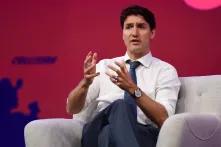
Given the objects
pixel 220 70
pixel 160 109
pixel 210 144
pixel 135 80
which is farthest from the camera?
pixel 220 70

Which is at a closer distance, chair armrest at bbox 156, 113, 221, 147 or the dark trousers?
chair armrest at bbox 156, 113, 221, 147

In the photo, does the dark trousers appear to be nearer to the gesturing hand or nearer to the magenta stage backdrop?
the gesturing hand

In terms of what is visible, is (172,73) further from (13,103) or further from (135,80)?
(13,103)

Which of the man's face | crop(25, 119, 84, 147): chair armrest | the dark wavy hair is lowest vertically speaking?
crop(25, 119, 84, 147): chair armrest

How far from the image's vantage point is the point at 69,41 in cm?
321

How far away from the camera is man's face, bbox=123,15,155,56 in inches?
102

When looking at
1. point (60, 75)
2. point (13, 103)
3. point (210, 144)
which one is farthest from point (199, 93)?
point (13, 103)

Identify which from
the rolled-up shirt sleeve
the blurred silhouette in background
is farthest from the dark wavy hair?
the blurred silhouette in background

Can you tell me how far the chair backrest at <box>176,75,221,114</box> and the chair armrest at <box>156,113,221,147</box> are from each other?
296 mm

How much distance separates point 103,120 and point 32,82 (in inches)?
46.6

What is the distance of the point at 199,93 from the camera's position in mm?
2541

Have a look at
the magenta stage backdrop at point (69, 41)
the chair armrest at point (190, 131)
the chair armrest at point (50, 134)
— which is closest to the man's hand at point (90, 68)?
the chair armrest at point (50, 134)

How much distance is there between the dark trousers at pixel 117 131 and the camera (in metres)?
2.04

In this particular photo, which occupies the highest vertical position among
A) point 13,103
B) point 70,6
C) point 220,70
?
point 70,6
